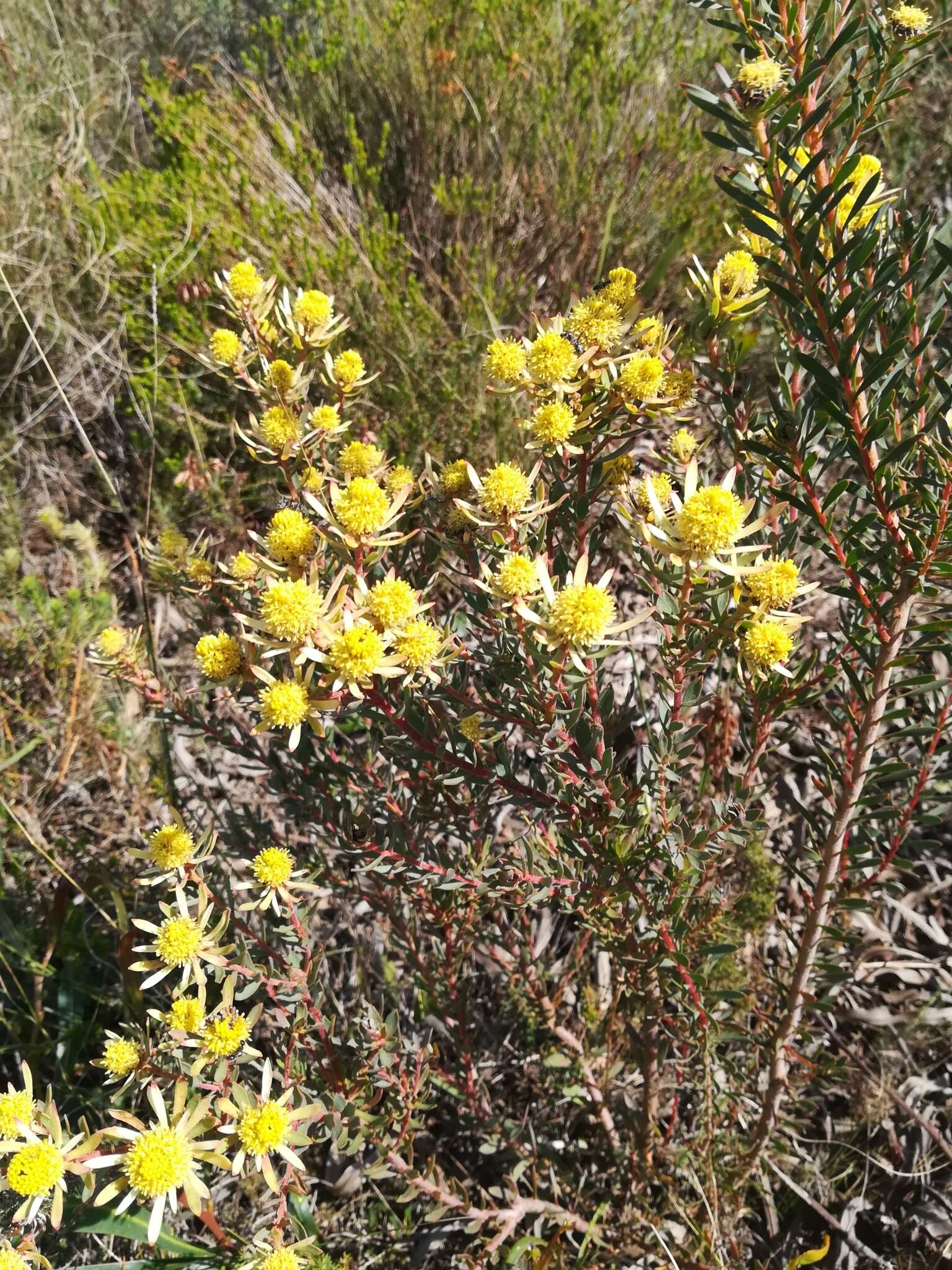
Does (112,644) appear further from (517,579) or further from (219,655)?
(517,579)

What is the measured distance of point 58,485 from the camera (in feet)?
10.3

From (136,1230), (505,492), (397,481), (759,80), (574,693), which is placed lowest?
(136,1230)

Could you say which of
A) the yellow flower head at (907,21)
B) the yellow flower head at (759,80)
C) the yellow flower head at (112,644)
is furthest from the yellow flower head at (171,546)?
the yellow flower head at (907,21)

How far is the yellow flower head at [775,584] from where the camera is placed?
39.0 inches

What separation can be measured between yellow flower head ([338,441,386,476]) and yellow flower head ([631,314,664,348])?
414 millimetres

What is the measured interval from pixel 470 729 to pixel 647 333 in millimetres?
600

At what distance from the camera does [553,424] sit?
1.11 metres

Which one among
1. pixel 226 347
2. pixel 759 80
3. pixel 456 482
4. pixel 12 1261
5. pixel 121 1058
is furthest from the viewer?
pixel 226 347

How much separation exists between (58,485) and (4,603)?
579 mm

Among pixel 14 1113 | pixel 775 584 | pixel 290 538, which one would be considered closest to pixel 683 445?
pixel 775 584

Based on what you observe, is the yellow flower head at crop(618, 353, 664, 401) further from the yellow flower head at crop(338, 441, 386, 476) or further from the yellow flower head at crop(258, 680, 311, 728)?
the yellow flower head at crop(258, 680, 311, 728)

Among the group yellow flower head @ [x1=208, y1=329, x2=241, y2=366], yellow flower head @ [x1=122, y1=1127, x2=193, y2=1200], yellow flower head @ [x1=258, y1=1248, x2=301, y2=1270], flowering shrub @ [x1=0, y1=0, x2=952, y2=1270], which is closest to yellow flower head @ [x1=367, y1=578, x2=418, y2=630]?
flowering shrub @ [x1=0, y1=0, x2=952, y2=1270]

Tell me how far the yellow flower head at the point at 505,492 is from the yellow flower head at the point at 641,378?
7.7 inches

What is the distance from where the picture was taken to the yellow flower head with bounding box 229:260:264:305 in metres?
1.35
